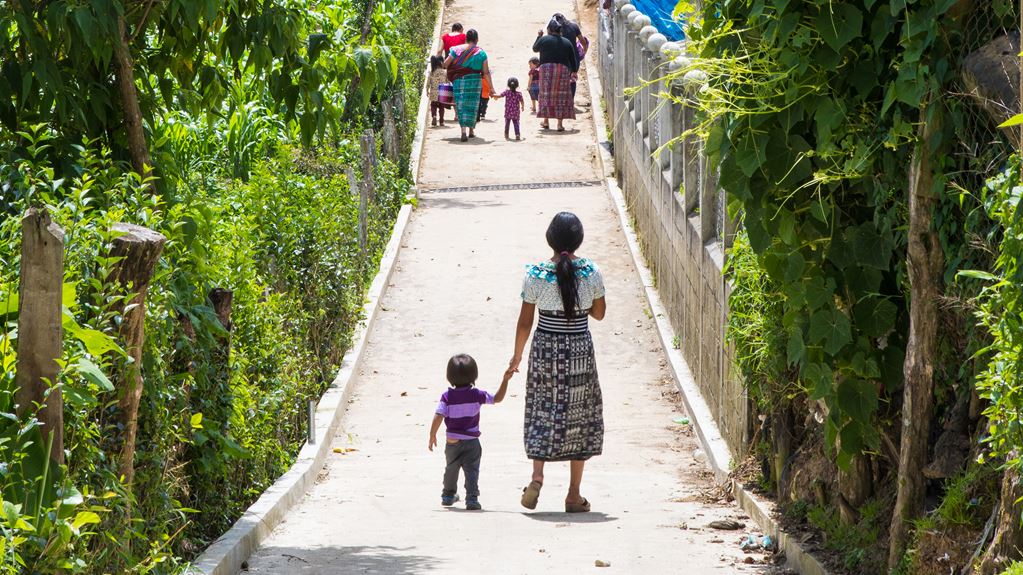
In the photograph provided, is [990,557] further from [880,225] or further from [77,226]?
[77,226]

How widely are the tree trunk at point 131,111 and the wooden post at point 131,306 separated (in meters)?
2.21

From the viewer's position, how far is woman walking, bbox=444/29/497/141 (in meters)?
23.7

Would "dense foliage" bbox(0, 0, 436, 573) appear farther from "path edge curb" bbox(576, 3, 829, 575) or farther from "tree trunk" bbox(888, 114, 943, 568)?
"tree trunk" bbox(888, 114, 943, 568)

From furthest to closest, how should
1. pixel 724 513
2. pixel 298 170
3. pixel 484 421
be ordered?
Result: 1. pixel 298 170
2. pixel 484 421
3. pixel 724 513

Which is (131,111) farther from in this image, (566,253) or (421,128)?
(421,128)

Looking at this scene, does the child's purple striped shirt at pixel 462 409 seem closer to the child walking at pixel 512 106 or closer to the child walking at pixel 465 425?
the child walking at pixel 465 425

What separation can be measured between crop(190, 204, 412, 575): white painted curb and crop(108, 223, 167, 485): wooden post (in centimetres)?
85

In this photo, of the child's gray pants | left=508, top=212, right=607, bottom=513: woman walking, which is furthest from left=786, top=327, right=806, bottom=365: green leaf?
the child's gray pants

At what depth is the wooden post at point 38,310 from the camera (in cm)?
463

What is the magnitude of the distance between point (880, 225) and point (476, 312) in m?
9.20

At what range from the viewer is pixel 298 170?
44.3 ft

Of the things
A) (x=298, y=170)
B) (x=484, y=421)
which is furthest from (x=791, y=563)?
(x=298, y=170)

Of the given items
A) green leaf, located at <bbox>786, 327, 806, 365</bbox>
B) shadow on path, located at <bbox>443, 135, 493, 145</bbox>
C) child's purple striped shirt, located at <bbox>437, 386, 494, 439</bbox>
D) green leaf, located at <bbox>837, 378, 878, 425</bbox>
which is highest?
shadow on path, located at <bbox>443, 135, 493, 145</bbox>

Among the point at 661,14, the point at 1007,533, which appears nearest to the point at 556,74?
the point at 661,14
